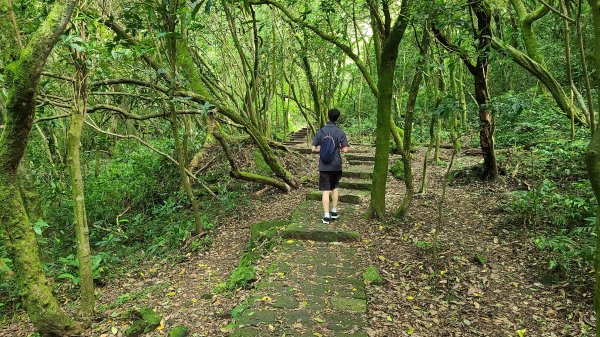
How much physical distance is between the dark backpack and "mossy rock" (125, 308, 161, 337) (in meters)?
3.57

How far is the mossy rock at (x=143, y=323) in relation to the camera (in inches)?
165

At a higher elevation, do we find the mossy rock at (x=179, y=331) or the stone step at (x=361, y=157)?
the stone step at (x=361, y=157)

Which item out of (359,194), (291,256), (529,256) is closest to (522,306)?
(529,256)

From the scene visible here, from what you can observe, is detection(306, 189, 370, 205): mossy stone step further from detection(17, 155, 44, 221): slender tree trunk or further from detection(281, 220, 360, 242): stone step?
detection(17, 155, 44, 221): slender tree trunk

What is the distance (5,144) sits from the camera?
3377 millimetres

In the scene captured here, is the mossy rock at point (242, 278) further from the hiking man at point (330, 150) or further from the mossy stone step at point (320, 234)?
the hiking man at point (330, 150)

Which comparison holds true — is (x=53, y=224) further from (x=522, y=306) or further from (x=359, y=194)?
(x=522, y=306)

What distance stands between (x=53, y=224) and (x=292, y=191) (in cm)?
560

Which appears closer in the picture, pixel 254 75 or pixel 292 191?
pixel 292 191

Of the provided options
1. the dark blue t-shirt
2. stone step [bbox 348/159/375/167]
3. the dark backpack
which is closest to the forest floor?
the dark blue t-shirt

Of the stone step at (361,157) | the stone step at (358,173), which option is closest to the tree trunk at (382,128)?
the stone step at (358,173)

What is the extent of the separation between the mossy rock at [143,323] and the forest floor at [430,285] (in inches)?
4.9

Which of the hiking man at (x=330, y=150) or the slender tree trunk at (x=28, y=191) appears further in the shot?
the hiking man at (x=330, y=150)

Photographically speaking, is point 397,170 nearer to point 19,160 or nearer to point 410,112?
point 410,112
